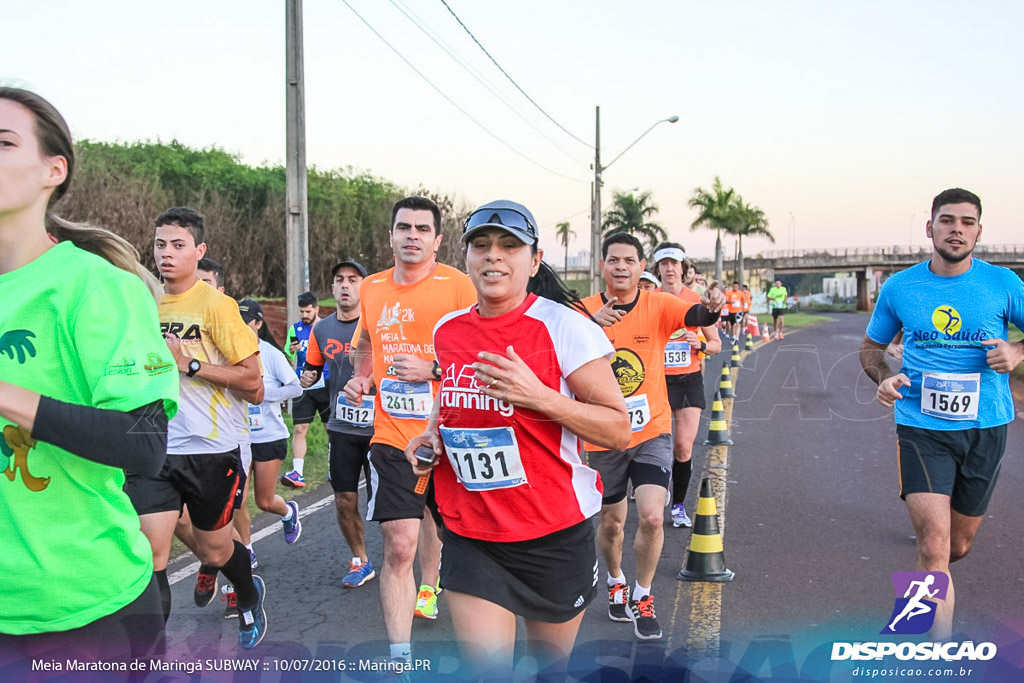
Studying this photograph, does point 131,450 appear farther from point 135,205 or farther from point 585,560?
point 135,205

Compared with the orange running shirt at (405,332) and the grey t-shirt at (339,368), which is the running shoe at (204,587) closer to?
the grey t-shirt at (339,368)

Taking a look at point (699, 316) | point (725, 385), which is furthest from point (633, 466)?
point (725, 385)

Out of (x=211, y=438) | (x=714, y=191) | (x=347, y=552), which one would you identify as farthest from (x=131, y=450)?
(x=714, y=191)

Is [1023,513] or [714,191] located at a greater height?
[714,191]

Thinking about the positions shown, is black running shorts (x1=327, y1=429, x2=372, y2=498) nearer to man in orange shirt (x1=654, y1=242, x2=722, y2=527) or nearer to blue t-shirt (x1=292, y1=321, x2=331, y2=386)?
man in orange shirt (x1=654, y1=242, x2=722, y2=527)

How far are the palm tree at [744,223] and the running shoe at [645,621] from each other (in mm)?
51366

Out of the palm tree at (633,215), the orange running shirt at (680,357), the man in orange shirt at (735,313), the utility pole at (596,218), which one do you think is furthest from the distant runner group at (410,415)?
the palm tree at (633,215)

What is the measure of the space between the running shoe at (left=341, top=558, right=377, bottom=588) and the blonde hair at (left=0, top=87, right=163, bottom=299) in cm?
364

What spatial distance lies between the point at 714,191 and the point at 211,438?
175 ft

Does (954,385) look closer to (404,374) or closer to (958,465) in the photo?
(958,465)

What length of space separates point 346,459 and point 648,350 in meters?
2.06

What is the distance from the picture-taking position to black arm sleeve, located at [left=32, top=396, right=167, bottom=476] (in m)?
1.87

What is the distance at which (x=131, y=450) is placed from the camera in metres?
1.97

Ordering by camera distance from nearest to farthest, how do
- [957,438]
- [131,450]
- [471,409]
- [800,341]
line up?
1. [131,450]
2. [471,409]
3. [957,438]
4. [800,341]
